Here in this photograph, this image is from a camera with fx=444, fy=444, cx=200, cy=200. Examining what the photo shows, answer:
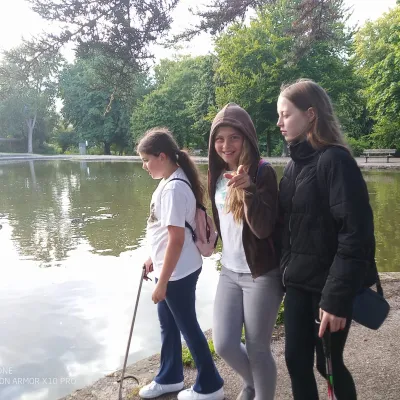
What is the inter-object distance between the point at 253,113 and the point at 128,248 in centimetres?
2289

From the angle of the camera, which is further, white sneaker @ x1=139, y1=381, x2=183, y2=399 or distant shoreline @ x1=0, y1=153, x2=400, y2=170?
distant shoreline @ x1=0, y1=153, x2=400, y2=170

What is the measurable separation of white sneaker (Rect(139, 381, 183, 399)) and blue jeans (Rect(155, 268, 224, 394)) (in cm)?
2

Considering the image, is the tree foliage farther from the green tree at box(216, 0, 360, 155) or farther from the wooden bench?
the green tree at box(216, 0, 360, 155)

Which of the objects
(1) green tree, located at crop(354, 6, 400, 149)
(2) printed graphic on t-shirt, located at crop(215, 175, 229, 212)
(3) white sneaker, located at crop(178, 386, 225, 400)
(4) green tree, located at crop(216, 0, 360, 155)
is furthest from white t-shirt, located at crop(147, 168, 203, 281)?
(4) green tree, located at crop(216, 0, 360, 155)

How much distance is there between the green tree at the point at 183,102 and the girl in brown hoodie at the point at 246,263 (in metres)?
28.4

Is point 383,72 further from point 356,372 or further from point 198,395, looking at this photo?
point 198,395

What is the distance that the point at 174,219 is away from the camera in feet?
7.24

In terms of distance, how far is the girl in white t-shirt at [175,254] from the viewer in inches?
88.0

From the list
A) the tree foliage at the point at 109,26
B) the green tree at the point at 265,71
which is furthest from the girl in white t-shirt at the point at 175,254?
the green tree at the point at 265,71

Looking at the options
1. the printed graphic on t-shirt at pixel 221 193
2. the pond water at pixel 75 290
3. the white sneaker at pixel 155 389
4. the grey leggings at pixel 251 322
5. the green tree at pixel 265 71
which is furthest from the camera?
the green tree at pixel 265 71

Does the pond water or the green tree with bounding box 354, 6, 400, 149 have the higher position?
the green tree with bounding box 354, 6, 400, 149

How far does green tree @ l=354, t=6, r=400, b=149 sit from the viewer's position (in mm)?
20797

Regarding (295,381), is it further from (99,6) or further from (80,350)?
(99,6)

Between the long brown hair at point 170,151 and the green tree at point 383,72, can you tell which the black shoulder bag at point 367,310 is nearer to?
the long brown hair at point 170,151
